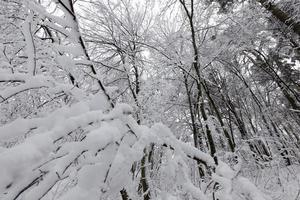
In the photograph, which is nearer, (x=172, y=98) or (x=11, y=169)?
(x=11, y=169)

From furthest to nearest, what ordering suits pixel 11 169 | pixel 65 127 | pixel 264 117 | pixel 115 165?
pixel 264 117 → pixel 115 165 → pixel 65 127 → pixel 11 169

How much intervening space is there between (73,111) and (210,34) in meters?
6.74

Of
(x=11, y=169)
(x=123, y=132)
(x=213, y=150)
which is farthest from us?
(x=213, y=150)

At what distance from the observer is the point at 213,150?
3.17m

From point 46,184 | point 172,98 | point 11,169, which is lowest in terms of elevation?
point 172,98

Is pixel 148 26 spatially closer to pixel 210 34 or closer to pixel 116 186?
pixel 210 34

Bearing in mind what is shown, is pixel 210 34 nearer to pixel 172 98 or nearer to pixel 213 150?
pixel 172 98

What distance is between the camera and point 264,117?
47.2ft

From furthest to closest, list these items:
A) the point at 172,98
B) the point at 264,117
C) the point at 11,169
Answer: the point at 264,117 < the point at 172,98 < the point at 11,169

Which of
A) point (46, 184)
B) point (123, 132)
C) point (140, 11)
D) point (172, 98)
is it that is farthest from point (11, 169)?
point (172, 98)

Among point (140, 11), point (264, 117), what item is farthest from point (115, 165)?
point (264, 117)

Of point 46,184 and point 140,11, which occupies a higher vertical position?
point 140,11

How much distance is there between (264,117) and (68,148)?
605 inches

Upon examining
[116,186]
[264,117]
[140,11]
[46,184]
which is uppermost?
[140,11]
